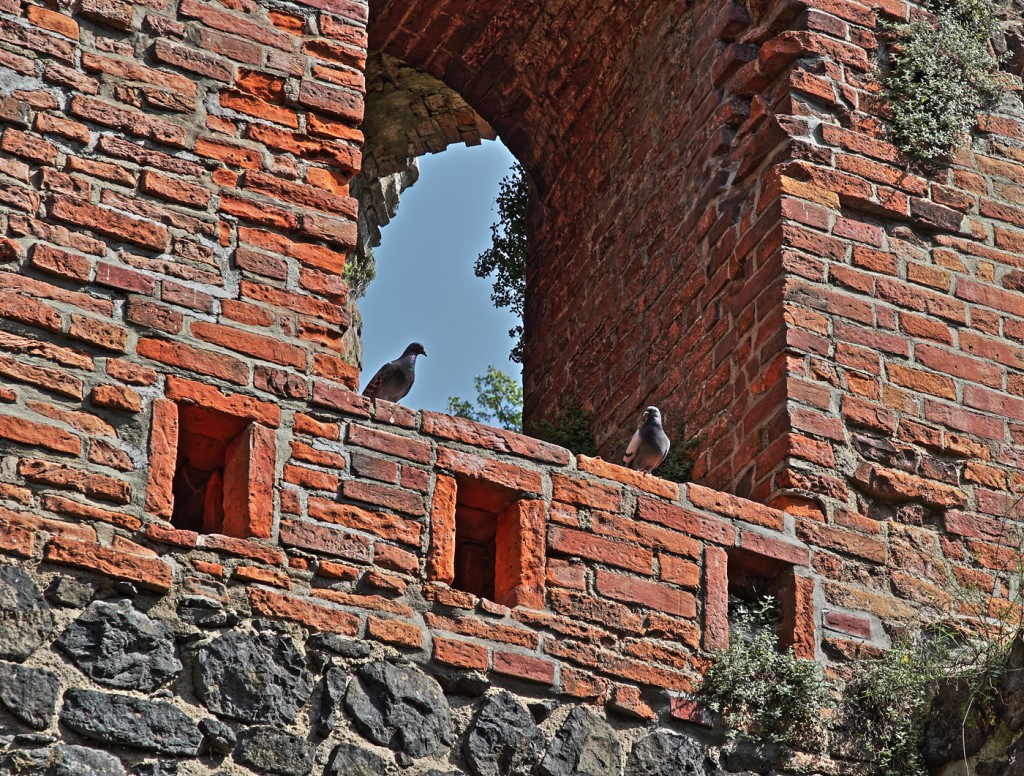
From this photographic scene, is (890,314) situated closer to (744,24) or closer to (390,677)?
(744,24)

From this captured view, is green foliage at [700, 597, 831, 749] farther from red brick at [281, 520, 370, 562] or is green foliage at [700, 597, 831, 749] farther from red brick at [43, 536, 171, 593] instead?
red brick at [43, 536, 171, 593]

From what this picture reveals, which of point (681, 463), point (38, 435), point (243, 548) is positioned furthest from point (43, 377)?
point (681, 463)

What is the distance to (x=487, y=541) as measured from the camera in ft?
16.9

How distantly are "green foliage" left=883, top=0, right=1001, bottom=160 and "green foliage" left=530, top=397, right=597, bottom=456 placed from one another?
1.84 meters

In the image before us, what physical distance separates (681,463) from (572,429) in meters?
1.07

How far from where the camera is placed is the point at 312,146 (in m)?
5.25

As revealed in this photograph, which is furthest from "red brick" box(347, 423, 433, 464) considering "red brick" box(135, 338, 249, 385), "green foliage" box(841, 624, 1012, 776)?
"green foliage" box(841, 624, 1012, 776)

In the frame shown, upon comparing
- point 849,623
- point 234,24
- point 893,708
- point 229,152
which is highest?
point 234,24

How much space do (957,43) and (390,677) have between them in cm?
353

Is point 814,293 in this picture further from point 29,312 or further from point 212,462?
point 29,312

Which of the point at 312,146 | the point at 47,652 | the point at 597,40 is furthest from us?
the point at 597,40

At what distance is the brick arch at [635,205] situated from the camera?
5898 millimetres

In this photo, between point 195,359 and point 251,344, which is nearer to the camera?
point 195,359

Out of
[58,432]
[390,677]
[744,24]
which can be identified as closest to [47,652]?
[58,432]
